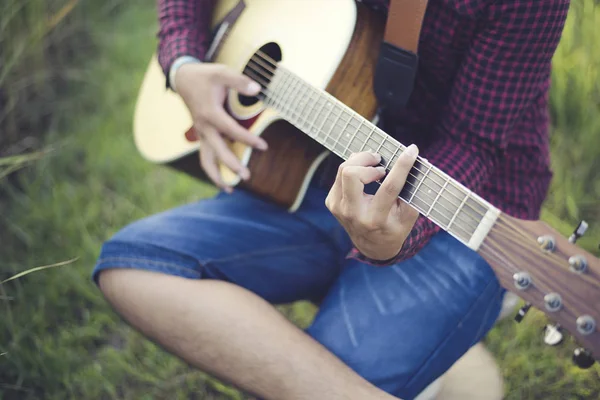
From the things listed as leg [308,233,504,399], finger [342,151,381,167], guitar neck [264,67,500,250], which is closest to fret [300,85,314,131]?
guitar neck [264,67,500,250]

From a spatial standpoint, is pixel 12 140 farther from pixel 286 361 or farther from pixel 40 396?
pixel 286 361

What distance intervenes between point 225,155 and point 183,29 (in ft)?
1.39

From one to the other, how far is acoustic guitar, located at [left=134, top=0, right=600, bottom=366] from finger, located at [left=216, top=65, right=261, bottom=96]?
3 cm

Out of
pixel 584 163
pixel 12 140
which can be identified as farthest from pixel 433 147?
pixel 12 140

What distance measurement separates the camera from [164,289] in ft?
4.22

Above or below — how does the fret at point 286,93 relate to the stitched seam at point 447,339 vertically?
above

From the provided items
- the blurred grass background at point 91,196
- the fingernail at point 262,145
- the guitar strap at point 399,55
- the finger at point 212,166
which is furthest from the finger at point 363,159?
the blurred grass background at point 91,196

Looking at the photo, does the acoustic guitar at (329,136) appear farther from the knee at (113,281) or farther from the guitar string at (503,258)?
the knee at (113,281)

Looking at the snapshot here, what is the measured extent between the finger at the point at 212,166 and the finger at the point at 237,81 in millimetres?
181

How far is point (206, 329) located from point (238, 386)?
138mm

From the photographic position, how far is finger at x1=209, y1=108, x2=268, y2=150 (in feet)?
4.54

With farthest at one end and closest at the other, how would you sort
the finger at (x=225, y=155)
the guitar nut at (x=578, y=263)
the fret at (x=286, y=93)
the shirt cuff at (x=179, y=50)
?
the shirt cuff at (x=179, y=50) → the finger at (x=225, y=155) → the fret at (x=286, y=93) → the guitar nut at (x=578, y=263)

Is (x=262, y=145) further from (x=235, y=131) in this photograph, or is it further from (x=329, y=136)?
(x=329, y=136)

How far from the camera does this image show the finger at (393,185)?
3.20ft
